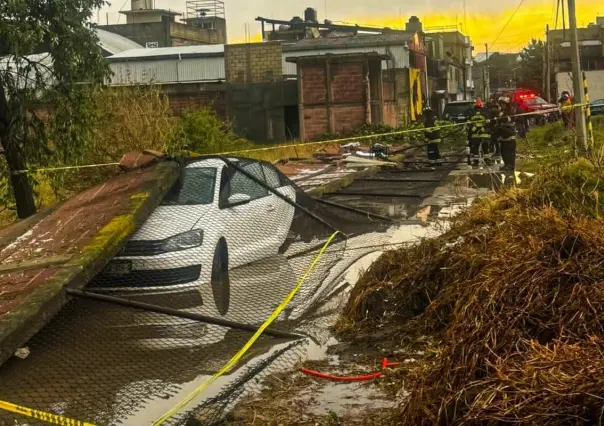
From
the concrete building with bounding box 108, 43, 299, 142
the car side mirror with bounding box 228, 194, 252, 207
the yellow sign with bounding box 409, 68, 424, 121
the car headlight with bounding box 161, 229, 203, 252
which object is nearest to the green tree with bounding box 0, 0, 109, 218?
the car side mirror with bounding box 228, 194, 252, 207

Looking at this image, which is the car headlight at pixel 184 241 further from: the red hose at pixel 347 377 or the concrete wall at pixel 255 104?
the concrete wall at pixel 255 104

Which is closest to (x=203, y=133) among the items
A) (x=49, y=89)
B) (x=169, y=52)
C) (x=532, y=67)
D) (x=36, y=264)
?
(x=49, y=89)

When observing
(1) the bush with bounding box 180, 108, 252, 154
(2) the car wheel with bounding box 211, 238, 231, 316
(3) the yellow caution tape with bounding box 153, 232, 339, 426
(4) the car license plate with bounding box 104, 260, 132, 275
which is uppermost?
(1) the bush with bounding box 180, 108, 252, 154

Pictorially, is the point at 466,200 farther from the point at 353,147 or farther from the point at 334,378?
the point at 353,147

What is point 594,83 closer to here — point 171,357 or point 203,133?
point 203,133

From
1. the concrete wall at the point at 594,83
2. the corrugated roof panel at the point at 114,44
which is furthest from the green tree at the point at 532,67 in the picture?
the corrugated roof panel at the point at 114,44

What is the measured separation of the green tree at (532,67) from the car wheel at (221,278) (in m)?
62.1

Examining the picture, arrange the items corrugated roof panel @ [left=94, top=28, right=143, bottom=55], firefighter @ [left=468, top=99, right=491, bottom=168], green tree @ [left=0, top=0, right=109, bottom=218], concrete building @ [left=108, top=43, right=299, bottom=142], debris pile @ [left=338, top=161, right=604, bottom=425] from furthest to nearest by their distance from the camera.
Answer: corrugated roof panel @ [left=94, top=28, right=143, bottom=55] < concrete building @ [left=108, top=43, right=299, bottom=142] < firefighter @ [left=468, top=99, right=491, bottom=168] < green tree @ [left=0, top=0, right=109, bottom=218] < debris pile @ [left=338, top=161, right=604, bottom=425]

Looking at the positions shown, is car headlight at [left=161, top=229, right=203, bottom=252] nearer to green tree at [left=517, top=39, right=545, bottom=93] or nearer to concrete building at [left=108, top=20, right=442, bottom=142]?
concrete building at [left=108, top=20, right=442, bottom=142]

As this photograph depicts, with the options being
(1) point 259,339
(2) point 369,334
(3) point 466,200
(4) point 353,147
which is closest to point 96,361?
(1) point 259,339

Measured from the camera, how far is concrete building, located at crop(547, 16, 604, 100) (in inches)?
1914

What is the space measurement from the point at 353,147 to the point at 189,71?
1665 centimetres

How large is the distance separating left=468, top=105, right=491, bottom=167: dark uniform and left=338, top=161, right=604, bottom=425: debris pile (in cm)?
1228

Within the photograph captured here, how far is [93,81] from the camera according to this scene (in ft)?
31.4
